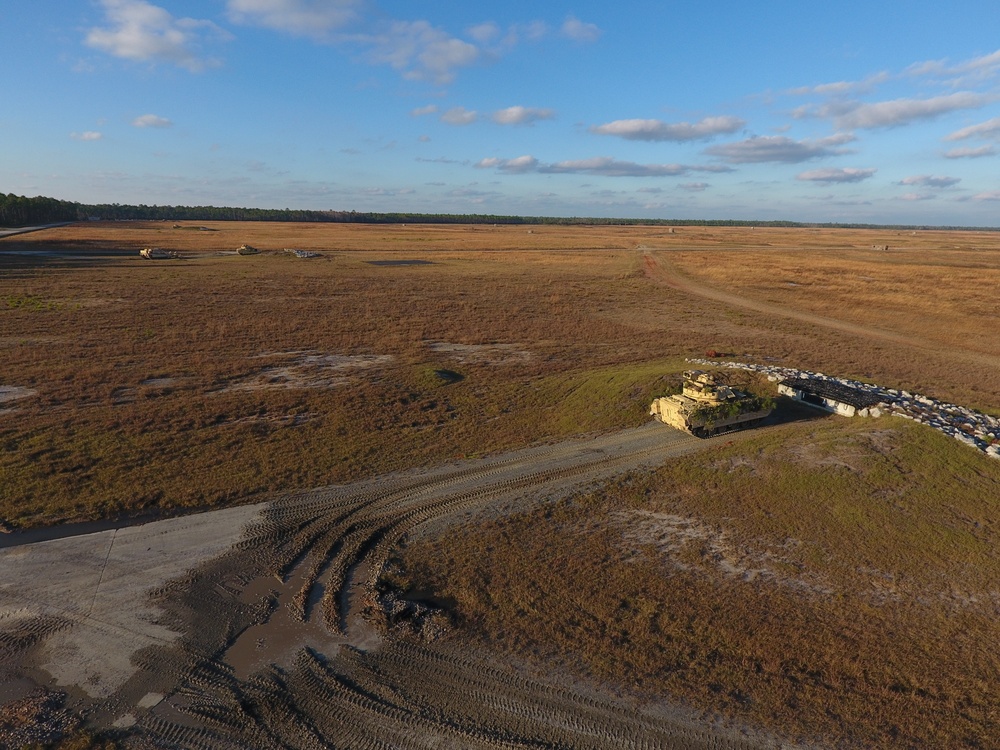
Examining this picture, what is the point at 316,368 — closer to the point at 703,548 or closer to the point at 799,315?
the point at 703,548

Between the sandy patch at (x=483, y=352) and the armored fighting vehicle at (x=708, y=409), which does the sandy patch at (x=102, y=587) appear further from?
the sandy patch at (x=483, y=352)

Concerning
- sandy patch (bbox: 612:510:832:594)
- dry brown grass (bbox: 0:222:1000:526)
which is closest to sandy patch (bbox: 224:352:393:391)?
dry brown grass (bbox: 0:222:1000:526)

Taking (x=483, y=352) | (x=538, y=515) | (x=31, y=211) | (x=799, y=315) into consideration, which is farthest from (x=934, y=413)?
(x=31, y=211)

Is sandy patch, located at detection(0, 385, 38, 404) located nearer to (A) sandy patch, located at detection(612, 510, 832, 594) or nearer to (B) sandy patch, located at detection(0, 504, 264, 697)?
(B) sandy patch, located at detection(0, 504, 264, 697)

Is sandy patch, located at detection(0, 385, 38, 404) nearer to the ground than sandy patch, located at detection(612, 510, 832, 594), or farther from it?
farther from it

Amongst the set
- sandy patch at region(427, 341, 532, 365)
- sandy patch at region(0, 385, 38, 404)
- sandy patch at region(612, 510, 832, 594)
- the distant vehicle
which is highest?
the distant vehicle

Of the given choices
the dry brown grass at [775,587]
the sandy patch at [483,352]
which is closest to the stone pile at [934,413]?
the dry brown grass at [775,587]

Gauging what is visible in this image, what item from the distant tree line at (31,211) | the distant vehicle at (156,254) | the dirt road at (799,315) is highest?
the distant tree line at (31,211)
